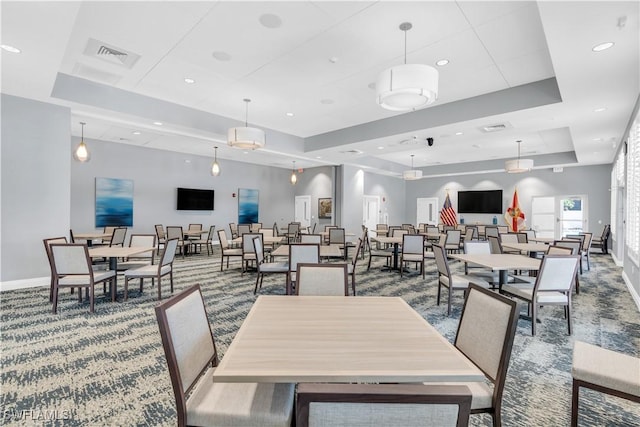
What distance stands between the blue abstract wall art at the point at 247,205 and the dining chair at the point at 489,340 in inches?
448

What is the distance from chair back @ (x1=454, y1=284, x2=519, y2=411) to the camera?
1552mm

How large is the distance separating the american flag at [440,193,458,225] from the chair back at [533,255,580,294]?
11.0 meters

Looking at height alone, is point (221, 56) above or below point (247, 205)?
above

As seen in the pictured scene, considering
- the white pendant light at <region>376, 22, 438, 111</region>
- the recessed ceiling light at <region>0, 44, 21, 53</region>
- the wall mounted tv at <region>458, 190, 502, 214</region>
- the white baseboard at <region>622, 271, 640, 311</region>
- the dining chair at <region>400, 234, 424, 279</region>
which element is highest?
the recessed ceiling light at <region>0, 44, 21, 53</region>

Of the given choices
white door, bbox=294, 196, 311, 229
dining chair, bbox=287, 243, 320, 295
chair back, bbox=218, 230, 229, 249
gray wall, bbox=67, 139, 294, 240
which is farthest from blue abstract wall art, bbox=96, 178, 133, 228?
dining chair, bbox=287, 243, 320, 295

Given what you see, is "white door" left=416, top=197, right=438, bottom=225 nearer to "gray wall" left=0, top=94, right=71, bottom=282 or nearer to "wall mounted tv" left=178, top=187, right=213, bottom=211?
"wall mounted tv" left=178, top=187, right=213, bottom=211

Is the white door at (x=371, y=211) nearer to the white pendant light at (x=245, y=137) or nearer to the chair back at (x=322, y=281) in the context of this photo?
the white pendant light at (x=245, y=137)

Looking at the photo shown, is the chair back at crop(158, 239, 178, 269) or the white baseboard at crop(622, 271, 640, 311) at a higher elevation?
the chair back at crop(158, 239, 178, 269)

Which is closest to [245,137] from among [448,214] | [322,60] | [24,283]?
[322,60]

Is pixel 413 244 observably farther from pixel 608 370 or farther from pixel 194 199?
pixel 194 199

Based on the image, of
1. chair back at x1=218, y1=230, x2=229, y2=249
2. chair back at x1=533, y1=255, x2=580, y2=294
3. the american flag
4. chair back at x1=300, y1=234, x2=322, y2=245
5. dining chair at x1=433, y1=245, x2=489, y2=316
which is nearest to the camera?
chair back at x1=533, y1=255, x2=580, y2=294

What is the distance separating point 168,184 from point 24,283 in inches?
229

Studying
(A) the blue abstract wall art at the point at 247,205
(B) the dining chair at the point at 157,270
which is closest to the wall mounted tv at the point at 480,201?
(A) the blue abstract wall art at the point at 247,205

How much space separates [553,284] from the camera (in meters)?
3.54
